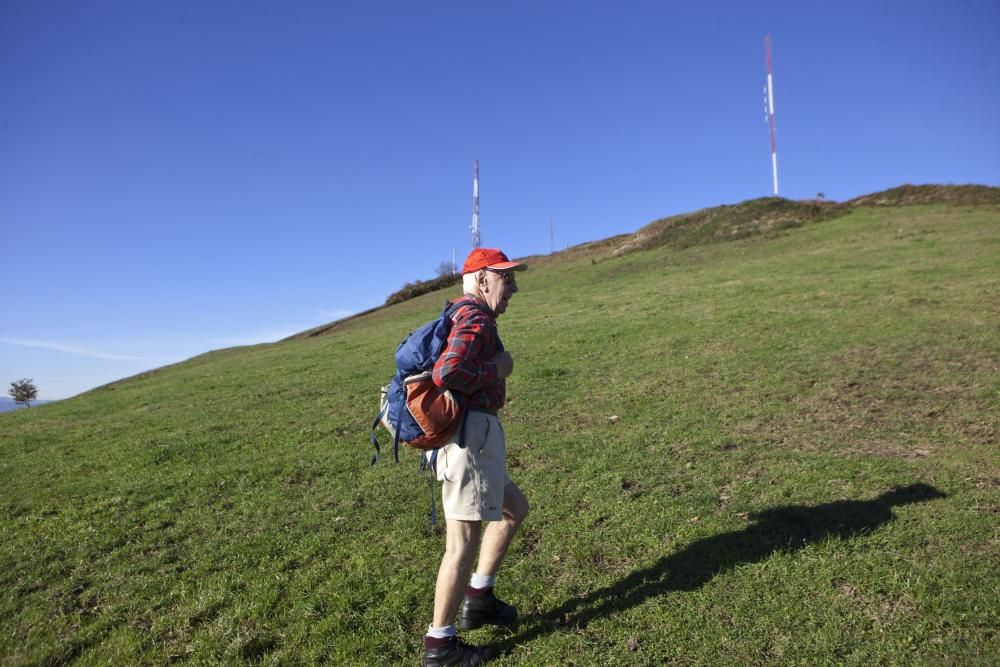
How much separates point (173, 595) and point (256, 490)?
7.57 feet

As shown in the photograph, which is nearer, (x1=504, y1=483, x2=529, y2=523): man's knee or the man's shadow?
(x1=504, y1=483, x2=529, y2=523): man's knee

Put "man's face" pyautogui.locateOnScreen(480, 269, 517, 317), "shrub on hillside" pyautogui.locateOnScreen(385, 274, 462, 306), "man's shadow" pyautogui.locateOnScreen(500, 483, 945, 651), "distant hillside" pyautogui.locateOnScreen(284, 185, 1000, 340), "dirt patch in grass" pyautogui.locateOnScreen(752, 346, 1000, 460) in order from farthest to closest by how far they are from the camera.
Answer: "shrub on hillside" pyautogui.locateOnScreen(385, 274, 462, 306)
"distant hillside" pyautogui.locateOnScreen(284, 185, 1000, 340)
"dirt patch in grass" pyautogui.locateOnScreen(752, 346, 1000, 460)
"man's shadow" pyautogui.locateOnScreen(500, 483, 945, 651)
"man's face" pyautogui.locateOnScreen(480, 269, 517, 317)

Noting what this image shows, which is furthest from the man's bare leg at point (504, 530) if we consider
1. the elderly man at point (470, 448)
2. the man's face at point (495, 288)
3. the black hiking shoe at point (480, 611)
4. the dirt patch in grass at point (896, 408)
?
the dirt patch in grass at point (896, 408)

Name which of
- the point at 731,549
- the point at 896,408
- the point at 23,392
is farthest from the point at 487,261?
the point at 23,392

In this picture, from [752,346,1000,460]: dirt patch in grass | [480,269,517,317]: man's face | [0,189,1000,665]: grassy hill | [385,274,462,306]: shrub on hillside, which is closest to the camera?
[480,269,517,317]: man's face

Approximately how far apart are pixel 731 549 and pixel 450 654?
2.34 meters

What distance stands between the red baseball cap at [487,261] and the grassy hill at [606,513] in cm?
222

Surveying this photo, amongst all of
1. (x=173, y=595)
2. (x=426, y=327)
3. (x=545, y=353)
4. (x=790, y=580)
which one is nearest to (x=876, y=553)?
(x=790, y=580)

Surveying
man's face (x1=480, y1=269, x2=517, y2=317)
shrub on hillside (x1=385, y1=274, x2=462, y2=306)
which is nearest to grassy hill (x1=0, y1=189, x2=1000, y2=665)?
man's face (x1=480, y1=269, x2=517, y2=317)

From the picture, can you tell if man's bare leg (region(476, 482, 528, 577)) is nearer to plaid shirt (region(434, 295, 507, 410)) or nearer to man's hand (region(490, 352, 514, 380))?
plaid shirt (region(434, 295, 507, 410))

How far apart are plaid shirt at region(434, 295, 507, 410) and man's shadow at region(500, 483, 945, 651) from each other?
1.54 m

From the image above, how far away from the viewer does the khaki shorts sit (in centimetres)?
322

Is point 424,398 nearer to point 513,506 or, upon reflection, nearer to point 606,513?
point 513,506

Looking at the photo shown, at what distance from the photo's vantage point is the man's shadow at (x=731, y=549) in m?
3.85
